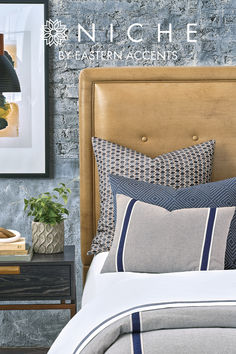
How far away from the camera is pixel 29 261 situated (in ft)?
8.93

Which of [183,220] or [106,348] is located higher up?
[183,220]

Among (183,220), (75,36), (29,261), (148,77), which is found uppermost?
(75,36)

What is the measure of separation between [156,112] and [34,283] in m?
1.06

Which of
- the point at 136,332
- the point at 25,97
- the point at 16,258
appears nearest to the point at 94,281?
the point at 16,258

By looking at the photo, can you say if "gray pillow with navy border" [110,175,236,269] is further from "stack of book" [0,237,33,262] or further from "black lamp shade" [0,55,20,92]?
"black lamp shade" [0,55,20,92]

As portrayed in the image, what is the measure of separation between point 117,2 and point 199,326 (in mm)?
2079

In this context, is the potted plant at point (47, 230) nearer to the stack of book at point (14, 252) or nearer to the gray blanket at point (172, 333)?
the stack of book at point (14, 252)

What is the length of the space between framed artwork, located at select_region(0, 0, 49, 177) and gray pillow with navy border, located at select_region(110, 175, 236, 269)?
0.74 meters

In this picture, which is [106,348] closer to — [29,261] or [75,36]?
[29,261]

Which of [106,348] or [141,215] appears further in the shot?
[141,215]

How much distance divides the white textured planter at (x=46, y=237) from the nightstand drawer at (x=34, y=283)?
0.57 ft

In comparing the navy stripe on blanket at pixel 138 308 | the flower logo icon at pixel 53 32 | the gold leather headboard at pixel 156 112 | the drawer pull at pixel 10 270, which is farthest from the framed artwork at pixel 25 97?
the navy stripe on blanket at pixel 138 308

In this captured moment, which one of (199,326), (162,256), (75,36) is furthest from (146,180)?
(199,326)

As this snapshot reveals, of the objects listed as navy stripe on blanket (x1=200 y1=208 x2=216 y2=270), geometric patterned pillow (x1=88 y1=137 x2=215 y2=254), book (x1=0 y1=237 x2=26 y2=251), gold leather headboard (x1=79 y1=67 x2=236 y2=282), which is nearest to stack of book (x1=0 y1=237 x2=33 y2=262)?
book (x1=0 y1=237 x2=26 y2=251)
